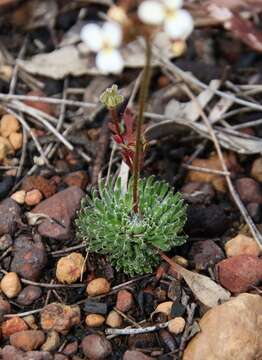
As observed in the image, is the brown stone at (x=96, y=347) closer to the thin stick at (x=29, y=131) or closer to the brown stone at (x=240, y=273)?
the brown stone at (x=240, y=273)

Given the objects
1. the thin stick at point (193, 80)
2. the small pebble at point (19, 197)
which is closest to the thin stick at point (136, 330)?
the small pebble at point (19, 197)

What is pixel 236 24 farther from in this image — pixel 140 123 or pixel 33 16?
pixel 33 16

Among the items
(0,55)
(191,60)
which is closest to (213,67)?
(191,60)

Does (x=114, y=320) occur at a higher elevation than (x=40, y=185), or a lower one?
lower

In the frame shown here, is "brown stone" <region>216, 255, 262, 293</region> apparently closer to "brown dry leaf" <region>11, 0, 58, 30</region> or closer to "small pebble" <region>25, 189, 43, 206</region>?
"small pebble" <region>25, 189, 43, 206</region>

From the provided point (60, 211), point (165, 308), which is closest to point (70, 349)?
point (165, 308)

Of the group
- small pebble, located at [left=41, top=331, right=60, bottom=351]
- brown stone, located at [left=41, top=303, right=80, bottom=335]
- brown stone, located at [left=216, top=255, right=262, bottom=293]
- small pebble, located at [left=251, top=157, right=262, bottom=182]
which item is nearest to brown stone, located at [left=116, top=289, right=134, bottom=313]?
brown stone, located at [left=41, top=303, right=80, bottom=335]

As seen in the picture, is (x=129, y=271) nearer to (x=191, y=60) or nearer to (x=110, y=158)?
(x=110, y=158)
